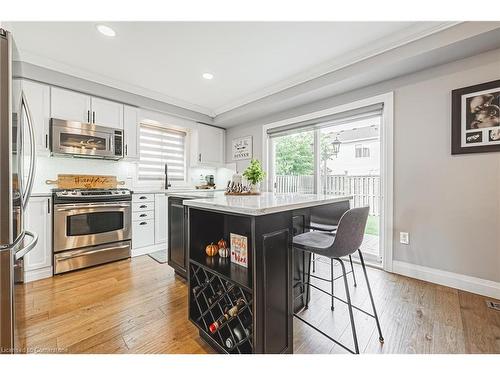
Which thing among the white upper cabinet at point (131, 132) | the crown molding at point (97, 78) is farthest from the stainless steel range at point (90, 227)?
the crown molding at point (97, 78)

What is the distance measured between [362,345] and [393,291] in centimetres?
96

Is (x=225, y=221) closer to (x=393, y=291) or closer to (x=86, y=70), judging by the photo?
(x=393, y=291)

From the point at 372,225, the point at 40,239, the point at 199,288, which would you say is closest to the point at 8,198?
the point at 199,288

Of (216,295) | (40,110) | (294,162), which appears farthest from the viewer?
(294,162)

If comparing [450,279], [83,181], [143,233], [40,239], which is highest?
[83,181]

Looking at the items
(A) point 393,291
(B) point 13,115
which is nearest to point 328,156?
(A) point 393,291

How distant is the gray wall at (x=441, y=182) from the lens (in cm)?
203

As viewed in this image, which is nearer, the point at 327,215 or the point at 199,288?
the point at 199,288

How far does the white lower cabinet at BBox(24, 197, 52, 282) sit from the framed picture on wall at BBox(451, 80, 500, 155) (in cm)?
430

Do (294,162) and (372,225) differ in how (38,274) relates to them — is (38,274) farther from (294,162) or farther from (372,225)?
(372,225)

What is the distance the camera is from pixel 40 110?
2.60 metres

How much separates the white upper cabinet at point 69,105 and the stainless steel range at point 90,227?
3.06 feet

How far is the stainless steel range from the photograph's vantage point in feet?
8.46

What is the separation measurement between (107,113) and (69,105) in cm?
41
